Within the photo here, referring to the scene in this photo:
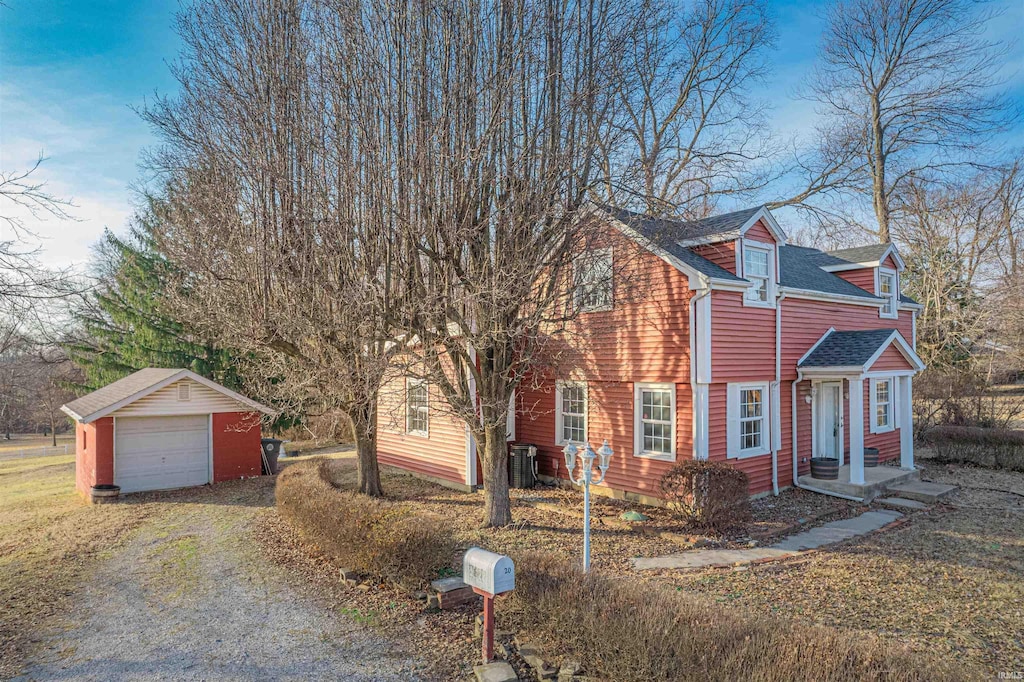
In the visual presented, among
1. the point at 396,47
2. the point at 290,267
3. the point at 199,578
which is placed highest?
the point at 396,47

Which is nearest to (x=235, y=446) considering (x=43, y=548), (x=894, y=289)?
(x=43, y=548)

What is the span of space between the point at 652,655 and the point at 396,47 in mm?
8847

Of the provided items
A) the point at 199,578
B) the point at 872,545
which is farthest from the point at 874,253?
the point at 199,578

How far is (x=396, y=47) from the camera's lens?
8.89 m

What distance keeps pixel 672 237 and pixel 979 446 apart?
12.4 meters

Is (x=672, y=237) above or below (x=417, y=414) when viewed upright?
above

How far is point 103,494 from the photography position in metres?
14.1

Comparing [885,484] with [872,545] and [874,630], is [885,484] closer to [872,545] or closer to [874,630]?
[872,545]

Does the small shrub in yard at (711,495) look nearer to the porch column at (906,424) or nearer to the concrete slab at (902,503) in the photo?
the concrete slab at (902,503)

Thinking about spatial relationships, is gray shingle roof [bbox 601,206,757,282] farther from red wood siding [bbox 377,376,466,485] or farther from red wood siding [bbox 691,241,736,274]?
red wood siding [bbox 377,376,466,485]

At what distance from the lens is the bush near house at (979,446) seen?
15.9 metres

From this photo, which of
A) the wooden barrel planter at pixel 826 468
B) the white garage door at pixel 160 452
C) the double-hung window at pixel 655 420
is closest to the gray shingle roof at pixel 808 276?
the wooden barrel planter at pixel 826 468

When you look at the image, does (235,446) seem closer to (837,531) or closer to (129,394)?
(129,394)

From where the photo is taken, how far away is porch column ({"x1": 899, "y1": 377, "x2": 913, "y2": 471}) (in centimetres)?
1454
